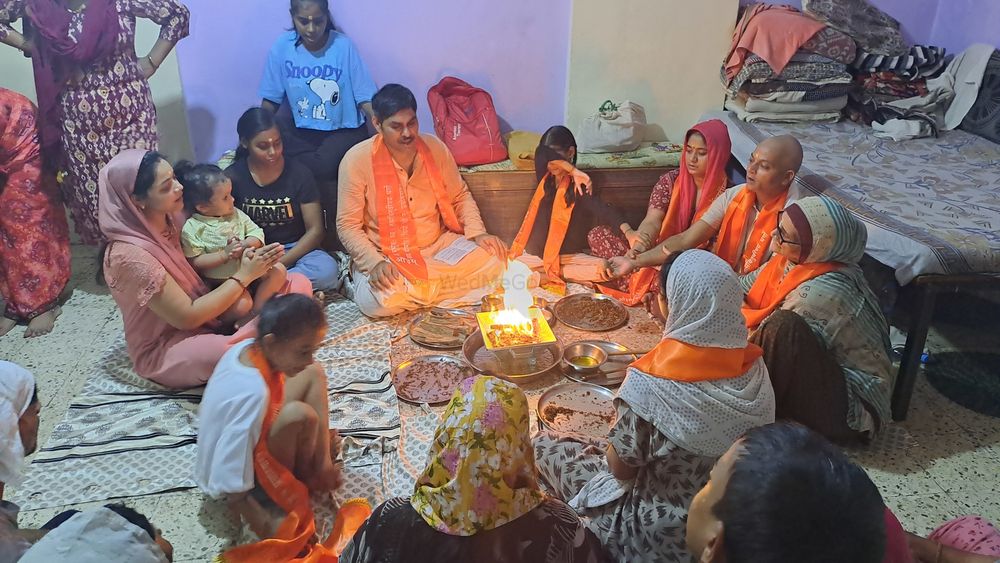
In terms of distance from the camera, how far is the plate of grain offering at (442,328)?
12.7 ft

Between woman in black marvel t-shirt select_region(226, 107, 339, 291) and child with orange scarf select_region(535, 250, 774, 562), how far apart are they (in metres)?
2.71

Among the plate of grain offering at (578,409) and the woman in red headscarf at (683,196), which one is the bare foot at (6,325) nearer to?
the plate of grain offering at (578,409)

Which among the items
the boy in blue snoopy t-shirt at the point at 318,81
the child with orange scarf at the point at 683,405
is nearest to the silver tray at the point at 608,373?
the child with orange scarf at the point at 683,405

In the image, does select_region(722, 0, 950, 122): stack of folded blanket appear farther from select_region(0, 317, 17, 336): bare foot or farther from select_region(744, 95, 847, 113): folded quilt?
select_region(0, 317, 17, 336): bare foot

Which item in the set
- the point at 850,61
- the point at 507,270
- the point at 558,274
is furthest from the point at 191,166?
the point at 850,61

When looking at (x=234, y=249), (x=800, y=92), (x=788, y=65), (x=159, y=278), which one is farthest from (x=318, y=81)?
(x=800, y=92)

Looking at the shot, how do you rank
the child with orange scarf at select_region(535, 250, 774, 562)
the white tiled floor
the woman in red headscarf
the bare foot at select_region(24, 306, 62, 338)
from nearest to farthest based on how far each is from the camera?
the child with orange scarf at select_region(535, 250, 774, 562) → the white tiled floor → the bare foot at select_region(24, 306, 62, 338) → the woman in red headscarf

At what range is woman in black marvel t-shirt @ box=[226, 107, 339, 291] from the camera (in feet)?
13.3

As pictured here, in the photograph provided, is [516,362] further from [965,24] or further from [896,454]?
[965,24]

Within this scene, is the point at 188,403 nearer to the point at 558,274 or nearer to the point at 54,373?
the point at 54,373

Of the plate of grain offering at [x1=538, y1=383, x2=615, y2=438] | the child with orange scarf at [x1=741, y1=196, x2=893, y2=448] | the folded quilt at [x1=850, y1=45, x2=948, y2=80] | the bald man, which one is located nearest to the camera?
the child with orange scarf at [x1=741, y1=196, x2=893, y2=448]

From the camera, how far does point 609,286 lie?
4547 mm

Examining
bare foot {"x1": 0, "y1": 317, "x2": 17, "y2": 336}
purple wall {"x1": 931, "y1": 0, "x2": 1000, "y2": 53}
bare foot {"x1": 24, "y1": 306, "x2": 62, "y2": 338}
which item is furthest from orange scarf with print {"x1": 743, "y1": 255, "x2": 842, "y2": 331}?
bare foot {"x1": 0, "y1": 317, "x2": 17, "y2": 336}

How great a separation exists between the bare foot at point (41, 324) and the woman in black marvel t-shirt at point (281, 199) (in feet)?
4.11
